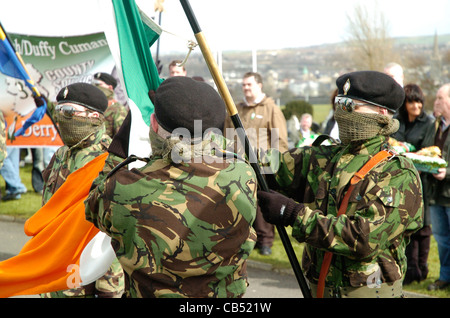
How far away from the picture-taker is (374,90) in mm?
3176

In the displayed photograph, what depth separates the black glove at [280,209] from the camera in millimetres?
3023

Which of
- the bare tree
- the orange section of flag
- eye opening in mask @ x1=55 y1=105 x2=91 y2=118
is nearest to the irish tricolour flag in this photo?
the orange section of flag

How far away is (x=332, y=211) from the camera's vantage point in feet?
10.6

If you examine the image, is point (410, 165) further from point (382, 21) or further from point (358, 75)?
point (382, 21)

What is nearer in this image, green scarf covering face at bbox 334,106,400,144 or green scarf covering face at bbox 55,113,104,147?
green scarf covering face at bbox 334,106,400,144

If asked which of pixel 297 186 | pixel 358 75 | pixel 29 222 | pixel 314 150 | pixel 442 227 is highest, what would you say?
pixel 358 75

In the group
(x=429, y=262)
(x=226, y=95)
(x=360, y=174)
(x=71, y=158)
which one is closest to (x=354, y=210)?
(x=360, y=174)

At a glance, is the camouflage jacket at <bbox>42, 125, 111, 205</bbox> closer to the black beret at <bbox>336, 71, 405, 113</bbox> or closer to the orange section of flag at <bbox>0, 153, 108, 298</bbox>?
the orange section of flag at <bbox>0, 153, 108, 298</bbox>

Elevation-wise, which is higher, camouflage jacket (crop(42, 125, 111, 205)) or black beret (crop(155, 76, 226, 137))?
black beret (crop(155, 76, 226, 137))

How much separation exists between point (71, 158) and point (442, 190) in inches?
154

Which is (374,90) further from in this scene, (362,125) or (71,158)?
(71,158)

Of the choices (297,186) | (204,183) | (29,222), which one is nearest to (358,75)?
(297,186)

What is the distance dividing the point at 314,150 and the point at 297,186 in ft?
0.78

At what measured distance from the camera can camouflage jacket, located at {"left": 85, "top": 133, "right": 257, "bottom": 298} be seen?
2531mm
